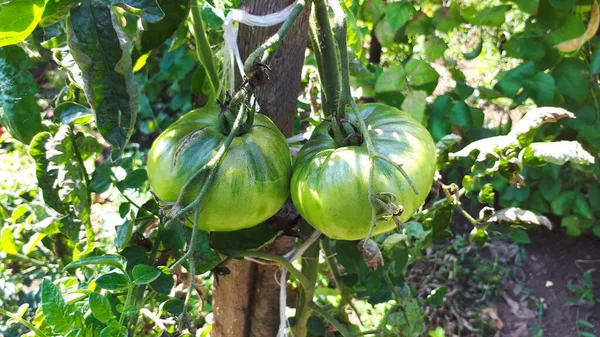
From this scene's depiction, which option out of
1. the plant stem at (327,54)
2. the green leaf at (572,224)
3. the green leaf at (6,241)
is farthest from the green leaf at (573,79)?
the green leaf at (6,241)

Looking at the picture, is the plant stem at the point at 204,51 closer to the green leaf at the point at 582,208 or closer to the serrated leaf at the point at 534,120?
the serrated leaf at the point at 534,120

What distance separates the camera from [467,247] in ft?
7.03

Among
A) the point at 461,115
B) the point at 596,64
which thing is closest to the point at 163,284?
the point at 461,115

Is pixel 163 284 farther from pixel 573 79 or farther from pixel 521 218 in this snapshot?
pixel 573 79

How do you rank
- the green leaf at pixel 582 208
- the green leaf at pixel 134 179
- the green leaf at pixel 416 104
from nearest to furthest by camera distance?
the green leaf at pixel 134 179, the green leaf at pixel 416 104, the green leaf at pixel 582 208

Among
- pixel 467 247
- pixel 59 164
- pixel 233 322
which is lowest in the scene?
pixel 467 247

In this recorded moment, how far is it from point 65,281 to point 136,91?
0.45 metres

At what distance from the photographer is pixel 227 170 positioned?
616mm

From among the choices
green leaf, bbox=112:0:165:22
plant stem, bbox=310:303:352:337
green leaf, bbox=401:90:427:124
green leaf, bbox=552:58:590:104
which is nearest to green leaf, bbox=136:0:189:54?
green leaf, bbox=112:0:165:22

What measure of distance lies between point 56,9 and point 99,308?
12.5 inches

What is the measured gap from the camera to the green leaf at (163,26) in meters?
0.69

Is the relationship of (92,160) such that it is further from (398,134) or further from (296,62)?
(398,134)

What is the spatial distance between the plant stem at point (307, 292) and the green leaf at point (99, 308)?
1.34 ft

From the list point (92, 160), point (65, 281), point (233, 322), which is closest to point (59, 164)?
point (65, 281)
